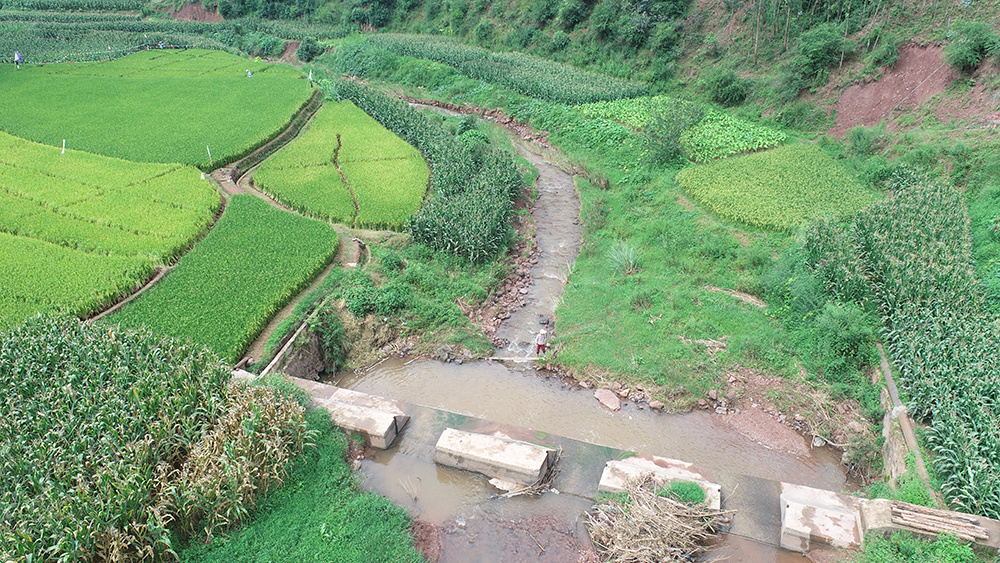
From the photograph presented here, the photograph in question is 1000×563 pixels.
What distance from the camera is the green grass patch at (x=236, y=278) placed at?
1080 cm

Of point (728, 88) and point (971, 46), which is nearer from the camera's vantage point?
point (971, 46)

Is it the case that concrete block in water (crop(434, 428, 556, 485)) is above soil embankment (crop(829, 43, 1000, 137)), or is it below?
below

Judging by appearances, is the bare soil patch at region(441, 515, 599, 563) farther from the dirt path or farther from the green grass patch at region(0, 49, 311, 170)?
the green grass patch at region(0, 49, 311, 170)

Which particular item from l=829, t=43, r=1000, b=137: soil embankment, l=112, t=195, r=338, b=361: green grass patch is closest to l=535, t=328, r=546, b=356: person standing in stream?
l=112, t=195, r=338, b=361: green grass patch

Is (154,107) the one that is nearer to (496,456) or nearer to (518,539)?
(496,456)

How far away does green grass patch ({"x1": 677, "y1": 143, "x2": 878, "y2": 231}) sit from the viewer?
15.4 meters

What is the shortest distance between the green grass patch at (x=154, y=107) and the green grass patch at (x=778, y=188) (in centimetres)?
1647

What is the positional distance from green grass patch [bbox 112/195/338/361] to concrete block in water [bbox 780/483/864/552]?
933 cm

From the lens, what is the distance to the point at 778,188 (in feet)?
55.7

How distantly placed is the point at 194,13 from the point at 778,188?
6460 cm

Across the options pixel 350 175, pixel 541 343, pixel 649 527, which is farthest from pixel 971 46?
pixel 350 175

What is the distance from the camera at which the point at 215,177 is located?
1842 cm

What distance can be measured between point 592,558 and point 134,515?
17.7ft

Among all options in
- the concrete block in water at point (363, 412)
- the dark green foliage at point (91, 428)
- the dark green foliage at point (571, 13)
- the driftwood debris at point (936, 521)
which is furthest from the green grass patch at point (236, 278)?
the dark green foliage at point (571, 13)
